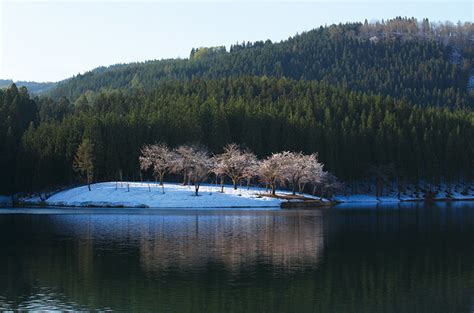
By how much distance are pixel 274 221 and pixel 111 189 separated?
57.8 metres

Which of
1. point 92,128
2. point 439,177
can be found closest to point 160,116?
point 92,128

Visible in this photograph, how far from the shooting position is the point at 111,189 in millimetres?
131500

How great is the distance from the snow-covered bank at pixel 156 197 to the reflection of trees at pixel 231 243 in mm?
38374

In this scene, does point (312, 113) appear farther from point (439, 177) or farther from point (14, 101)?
point (14, 101)

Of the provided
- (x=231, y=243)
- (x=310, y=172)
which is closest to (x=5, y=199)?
(x=310, y=172)

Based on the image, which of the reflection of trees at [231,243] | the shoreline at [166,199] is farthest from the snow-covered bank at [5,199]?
the reflection of trees at [231,243]

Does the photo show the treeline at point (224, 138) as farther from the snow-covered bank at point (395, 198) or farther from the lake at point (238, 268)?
the lake at point (238, 268)

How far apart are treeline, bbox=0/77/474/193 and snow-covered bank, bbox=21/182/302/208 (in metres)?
11.3

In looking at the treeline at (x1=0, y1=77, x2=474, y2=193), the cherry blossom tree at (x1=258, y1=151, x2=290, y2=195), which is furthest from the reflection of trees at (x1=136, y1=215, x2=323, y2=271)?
the treeline at (x1=0, y1=77, x2=474, y2=193)

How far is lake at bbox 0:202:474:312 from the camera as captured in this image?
3216cm

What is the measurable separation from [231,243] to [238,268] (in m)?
14.2

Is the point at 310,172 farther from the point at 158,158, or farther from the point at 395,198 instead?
the point at 395,198

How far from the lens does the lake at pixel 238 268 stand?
32.2 m

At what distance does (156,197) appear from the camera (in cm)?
12531
